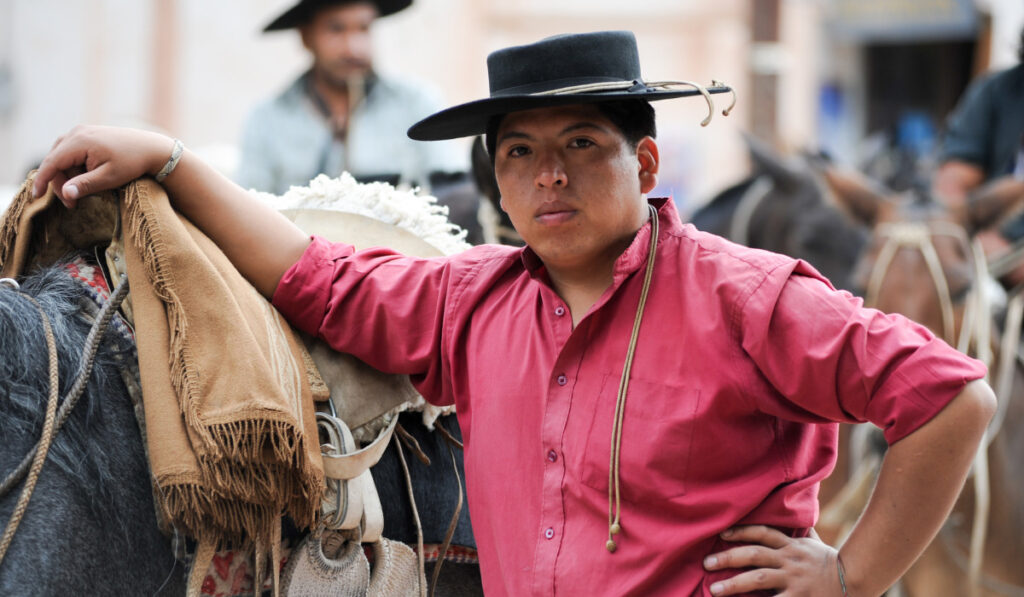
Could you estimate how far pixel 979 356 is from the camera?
391 centimetres

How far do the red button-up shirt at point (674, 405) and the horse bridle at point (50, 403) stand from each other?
2.11 feet

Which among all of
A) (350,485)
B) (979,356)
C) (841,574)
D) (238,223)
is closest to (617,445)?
(841,574)

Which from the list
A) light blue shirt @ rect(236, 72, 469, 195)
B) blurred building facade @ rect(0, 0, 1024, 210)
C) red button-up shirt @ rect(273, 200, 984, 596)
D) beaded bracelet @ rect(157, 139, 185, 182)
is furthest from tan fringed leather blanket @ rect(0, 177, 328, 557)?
blurred building facade @ rect(0, 0, 1024, 210)

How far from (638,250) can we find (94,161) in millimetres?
937

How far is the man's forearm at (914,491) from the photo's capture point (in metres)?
1.68

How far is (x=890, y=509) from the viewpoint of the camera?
177 centimetres

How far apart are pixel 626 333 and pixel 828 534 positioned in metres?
2.95

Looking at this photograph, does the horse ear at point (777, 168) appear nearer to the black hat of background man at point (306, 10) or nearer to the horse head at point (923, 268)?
the horse head at point (923, 268)

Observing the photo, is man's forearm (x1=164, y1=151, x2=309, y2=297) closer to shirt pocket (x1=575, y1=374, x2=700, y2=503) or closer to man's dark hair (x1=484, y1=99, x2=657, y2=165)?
man's dark hair (x1=484, y1=99, x2=657, y2=165)

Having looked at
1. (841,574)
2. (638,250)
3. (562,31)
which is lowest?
(562,31)

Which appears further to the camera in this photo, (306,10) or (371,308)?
(306,10)

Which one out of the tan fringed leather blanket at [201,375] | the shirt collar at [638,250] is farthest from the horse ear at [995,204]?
the tan fringed leather blanket at [201,375]

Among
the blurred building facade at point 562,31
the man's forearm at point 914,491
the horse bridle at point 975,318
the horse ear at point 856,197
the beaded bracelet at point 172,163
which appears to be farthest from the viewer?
the blurred building facade at point 562,31

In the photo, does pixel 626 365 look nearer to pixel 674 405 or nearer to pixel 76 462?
pixel 674 405
